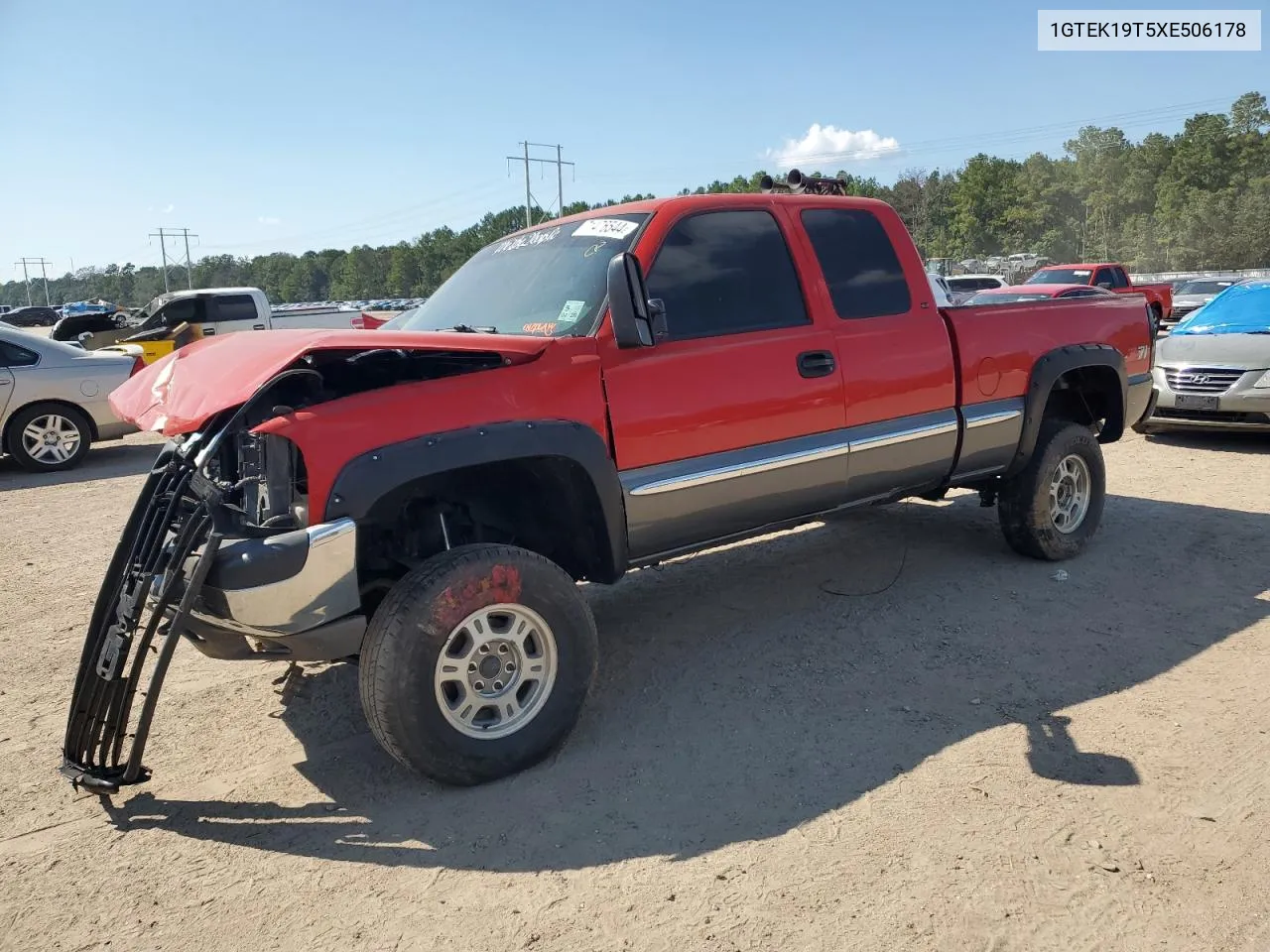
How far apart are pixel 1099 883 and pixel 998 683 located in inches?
53.9

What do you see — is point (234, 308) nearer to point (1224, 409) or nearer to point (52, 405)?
point (52, 405)

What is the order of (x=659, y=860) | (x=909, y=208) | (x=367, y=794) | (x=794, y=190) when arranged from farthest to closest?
(x=909, y=208)
(x=794, y=190)
(x=367, y=794)
(x=659, y=860)

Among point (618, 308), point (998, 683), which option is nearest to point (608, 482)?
point (618, 308)

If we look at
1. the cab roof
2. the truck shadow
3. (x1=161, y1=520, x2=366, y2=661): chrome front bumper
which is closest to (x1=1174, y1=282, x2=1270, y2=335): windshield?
the truck shadow

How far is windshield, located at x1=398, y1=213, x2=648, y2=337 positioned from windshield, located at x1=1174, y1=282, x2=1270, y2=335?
8.03 meters

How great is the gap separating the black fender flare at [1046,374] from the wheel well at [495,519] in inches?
110

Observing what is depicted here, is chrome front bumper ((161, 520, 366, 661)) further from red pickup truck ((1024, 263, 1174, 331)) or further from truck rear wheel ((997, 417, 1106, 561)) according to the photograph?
red pickup truck ((1024, 263, 1174, 331))

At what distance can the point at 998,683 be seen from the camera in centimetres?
395

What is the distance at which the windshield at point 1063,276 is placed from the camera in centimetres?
2158

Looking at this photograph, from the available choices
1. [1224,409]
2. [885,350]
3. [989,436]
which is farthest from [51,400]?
[1224,409]

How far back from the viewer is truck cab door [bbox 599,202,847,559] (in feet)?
12.1

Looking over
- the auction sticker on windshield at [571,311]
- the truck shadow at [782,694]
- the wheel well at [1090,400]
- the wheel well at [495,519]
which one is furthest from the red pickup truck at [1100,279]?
the wheel well at [495,519]

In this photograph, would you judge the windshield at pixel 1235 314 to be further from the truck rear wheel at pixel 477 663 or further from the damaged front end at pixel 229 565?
the damaged front end at pixel 229 565

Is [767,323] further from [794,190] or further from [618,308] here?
[794,190]
